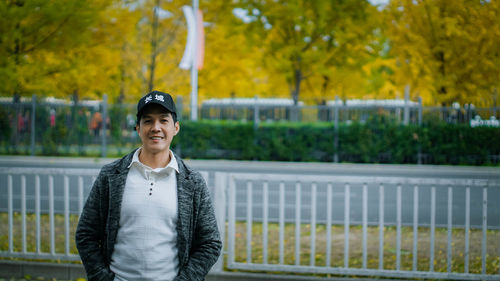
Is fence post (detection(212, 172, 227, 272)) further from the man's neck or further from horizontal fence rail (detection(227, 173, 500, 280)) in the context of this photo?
the man's neck

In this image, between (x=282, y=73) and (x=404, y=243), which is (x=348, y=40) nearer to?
(x=282, y=73)

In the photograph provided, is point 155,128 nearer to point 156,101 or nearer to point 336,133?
point 156,101

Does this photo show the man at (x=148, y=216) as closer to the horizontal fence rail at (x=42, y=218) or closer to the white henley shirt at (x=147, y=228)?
the white henley shirt at (x=147, y=228)

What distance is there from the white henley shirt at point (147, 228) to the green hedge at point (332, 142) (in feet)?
50.6

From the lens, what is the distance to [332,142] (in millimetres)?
17578

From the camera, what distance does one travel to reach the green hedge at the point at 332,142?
1648 centimetres

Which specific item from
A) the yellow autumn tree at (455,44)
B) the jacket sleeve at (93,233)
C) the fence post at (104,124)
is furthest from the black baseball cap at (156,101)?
the fence post at (104,124)

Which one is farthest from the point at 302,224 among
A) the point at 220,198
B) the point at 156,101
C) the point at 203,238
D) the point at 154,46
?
the point at 154,46

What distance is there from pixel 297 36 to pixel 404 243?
14370mm

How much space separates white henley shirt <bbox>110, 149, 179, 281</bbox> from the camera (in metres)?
2.27

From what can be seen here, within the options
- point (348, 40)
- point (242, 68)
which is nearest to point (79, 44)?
point (348, 40)

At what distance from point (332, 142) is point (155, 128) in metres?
15.7

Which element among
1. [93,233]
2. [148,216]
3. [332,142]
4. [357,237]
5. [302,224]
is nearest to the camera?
[148,216]

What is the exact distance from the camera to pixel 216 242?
2453 millimetres
